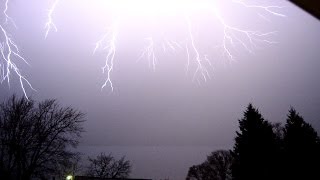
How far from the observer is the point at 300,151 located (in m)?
22.0

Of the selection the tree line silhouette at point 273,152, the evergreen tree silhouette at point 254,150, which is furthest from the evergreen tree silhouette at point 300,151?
the evergreen tree silhouette at point 254,150

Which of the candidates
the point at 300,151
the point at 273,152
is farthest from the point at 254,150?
the point at 300,151

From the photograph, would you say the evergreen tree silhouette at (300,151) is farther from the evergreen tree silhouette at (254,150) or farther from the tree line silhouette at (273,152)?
the evergreen tree silhouette at (254,150)

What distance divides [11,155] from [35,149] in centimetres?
178

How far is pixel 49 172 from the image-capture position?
80.1 feet

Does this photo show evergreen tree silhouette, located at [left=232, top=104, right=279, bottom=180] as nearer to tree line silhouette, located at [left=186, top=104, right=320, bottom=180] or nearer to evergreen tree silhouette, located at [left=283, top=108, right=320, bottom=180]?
tree line silhouette, located at [left=186, top=104, right=320, bottom=180]

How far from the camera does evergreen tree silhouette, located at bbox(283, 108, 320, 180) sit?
68.9ft

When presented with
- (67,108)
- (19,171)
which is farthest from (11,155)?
(67,108)

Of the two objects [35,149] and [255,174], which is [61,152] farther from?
[255,174]

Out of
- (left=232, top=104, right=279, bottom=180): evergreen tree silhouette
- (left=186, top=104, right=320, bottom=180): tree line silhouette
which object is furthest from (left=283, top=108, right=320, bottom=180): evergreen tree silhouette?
(left=232, top=104, right=279, bottom=180): evergreen tree silhouette

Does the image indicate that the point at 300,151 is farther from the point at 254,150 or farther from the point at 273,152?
the point at 254,150

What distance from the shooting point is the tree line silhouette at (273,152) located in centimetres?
2105

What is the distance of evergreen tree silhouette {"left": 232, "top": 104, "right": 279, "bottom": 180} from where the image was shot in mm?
21094

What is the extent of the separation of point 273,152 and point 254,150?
4.54 ft
